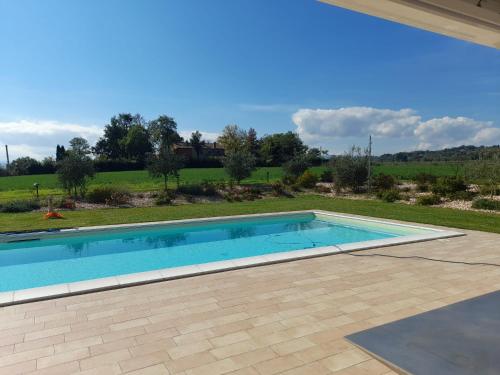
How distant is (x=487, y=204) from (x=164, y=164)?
42.3ft

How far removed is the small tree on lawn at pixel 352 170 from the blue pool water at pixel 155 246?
709cm

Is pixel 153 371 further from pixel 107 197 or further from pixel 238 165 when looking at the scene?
pixel 238 165

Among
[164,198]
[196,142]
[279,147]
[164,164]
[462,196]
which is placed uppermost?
[196,142]

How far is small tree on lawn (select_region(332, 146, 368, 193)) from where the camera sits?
17.2 m

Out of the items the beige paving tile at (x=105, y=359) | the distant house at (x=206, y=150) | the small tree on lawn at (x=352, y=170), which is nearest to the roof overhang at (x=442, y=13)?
the beige paving tile at (x=105, y=359)

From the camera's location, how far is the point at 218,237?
902 centimetres

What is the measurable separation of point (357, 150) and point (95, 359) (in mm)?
16944

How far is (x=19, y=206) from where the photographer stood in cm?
1215

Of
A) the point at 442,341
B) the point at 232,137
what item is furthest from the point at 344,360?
the point at 232,137

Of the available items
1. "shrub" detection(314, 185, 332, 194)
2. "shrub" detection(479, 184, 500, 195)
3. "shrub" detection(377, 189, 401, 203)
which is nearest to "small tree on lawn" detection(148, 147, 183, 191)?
"shrub" detection(314, 185, 332, 194)

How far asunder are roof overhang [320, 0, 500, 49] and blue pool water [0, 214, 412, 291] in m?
5.51

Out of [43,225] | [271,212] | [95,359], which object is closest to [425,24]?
[95,359]

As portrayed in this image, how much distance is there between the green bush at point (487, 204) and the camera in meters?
11.6

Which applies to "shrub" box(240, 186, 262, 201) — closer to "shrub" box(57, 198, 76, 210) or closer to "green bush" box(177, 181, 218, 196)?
"green bush" box(177, 181, 218, 196)
